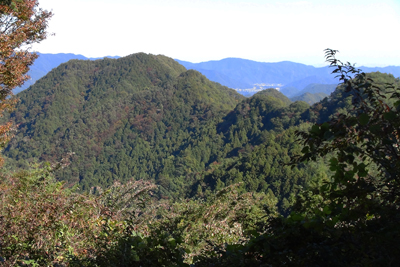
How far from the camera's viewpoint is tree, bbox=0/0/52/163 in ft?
16.3

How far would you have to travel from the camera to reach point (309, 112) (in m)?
43.2

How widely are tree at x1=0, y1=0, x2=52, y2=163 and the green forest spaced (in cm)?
169

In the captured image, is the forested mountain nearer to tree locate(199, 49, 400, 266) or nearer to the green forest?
the green forest

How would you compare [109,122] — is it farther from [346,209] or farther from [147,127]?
[346,209]

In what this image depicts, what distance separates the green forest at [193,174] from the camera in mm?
1637

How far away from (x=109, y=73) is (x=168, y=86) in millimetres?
31254

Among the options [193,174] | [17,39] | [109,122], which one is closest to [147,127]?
[109,122]

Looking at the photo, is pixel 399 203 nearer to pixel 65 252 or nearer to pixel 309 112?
pixel 65 252

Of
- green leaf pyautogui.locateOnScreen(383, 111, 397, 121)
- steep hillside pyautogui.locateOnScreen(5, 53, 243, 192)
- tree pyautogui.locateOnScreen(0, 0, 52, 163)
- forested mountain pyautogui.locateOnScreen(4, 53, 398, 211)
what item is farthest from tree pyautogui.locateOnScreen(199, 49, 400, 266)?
steep hillside pyautogui.locateOnScreen(5, 53, 243, 192)

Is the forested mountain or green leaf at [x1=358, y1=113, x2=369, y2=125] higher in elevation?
green leaf at [x1=358, y1=113, x2=369, y2=125]

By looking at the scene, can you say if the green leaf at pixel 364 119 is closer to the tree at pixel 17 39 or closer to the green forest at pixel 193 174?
the green forest at pixel 193 174

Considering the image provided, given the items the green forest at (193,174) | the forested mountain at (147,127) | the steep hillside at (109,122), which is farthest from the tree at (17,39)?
the steep hillside at (109,122)

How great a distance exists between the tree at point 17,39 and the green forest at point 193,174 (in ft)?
5.53

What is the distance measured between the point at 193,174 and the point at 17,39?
46158 millimetres
